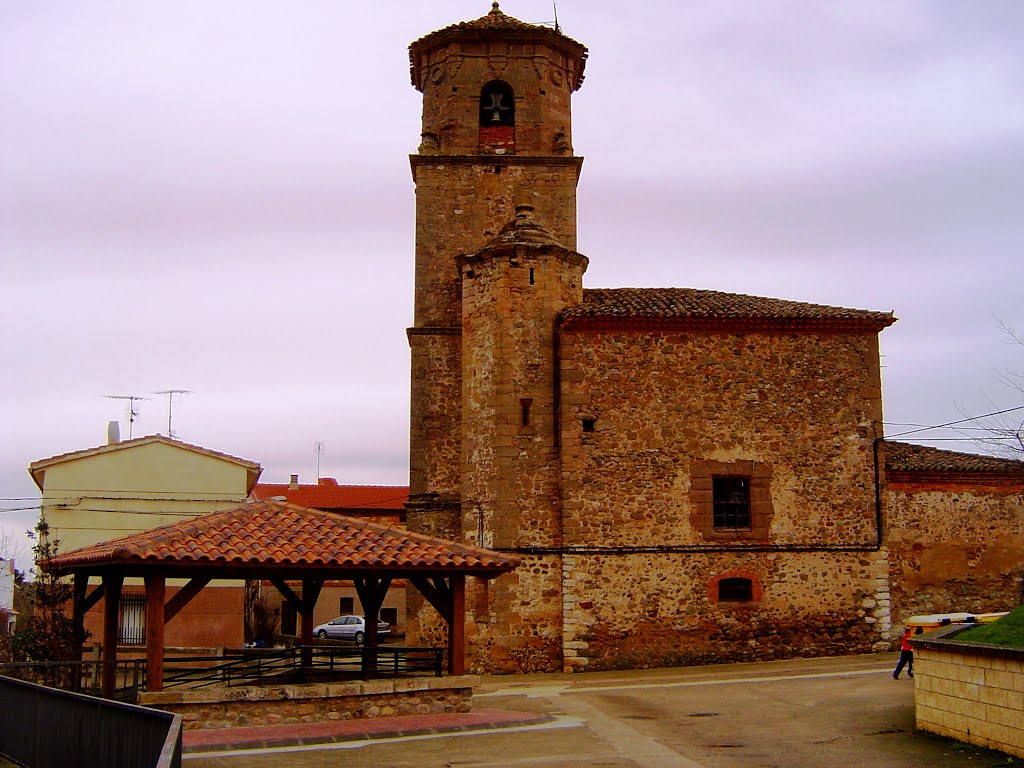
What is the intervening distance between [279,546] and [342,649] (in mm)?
1985

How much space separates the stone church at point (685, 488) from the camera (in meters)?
20.5

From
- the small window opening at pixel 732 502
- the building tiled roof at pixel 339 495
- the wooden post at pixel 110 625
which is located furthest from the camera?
the building tiled roof at pixel 339 495

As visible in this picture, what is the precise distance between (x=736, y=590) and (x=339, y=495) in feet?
94.3

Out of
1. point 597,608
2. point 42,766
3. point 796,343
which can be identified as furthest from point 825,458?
point 42,766

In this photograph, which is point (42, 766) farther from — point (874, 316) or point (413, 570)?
point (874, 316)

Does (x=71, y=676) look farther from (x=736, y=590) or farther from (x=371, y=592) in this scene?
(x=736, y=590)

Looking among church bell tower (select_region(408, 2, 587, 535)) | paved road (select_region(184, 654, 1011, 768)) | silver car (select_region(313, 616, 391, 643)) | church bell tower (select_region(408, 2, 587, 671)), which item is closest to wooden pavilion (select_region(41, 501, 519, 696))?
paved road (select_region(184, 654, 1011, 768))

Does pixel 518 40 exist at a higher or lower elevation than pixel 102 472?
higher

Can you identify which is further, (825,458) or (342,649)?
(825,458)

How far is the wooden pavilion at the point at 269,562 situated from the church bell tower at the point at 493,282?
5.78m

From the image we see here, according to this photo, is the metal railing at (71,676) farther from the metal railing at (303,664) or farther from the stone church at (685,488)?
the stone church at (685,488)

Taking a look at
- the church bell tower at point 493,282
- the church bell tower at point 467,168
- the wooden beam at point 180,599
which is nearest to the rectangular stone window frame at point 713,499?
the church bell tower at point 493,282

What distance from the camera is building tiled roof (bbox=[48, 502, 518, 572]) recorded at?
12898mm

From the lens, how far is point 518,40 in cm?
2559
